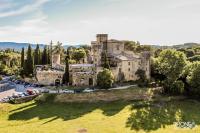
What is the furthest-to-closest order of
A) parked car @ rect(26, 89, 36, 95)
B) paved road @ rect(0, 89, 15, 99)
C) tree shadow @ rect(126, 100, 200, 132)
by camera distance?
parked car @ rect(26, 89, 36, 95), paved road @ rect(0, 89, 15, 99), tree shadow @ rect(126, 100, 200, 132)

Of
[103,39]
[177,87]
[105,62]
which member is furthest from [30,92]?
[177,87]

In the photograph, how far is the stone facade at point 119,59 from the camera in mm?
93938

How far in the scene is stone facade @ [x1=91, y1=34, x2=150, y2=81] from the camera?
93.9m

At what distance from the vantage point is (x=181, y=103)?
3127 inches

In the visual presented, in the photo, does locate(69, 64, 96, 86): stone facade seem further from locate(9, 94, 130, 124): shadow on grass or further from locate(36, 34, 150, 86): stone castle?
locate(9, 94, 130, 124): shadow on grass

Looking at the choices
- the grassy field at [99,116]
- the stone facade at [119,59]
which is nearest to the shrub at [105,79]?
the stone facade at [119,59]

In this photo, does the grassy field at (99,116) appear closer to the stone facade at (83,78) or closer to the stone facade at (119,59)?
the stone facade at (83,78)

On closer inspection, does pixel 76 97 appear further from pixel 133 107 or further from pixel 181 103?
pixel 181 103

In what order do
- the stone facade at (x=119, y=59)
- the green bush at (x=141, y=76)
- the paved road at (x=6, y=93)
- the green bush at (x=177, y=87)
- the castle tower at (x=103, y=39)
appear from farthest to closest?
the castle tower at (x=103, y=39) → the stone facade at (x=119, y=59) → the green bush at (x=141, y=76) → the green bush at (x=177, y=87) → the paved road at (x=6, y=93)

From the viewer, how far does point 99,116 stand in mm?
67688

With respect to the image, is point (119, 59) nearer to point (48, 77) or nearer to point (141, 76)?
point (141, 76)

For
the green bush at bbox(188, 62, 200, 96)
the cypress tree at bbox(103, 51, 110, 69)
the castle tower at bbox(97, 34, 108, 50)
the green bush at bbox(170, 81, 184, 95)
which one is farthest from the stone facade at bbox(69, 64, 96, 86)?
the green bush at bbox(188, 62, 200, 96)

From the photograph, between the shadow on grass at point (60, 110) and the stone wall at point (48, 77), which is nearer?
the shadow on grass at point (60, 110)

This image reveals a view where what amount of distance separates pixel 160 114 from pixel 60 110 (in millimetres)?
22540
